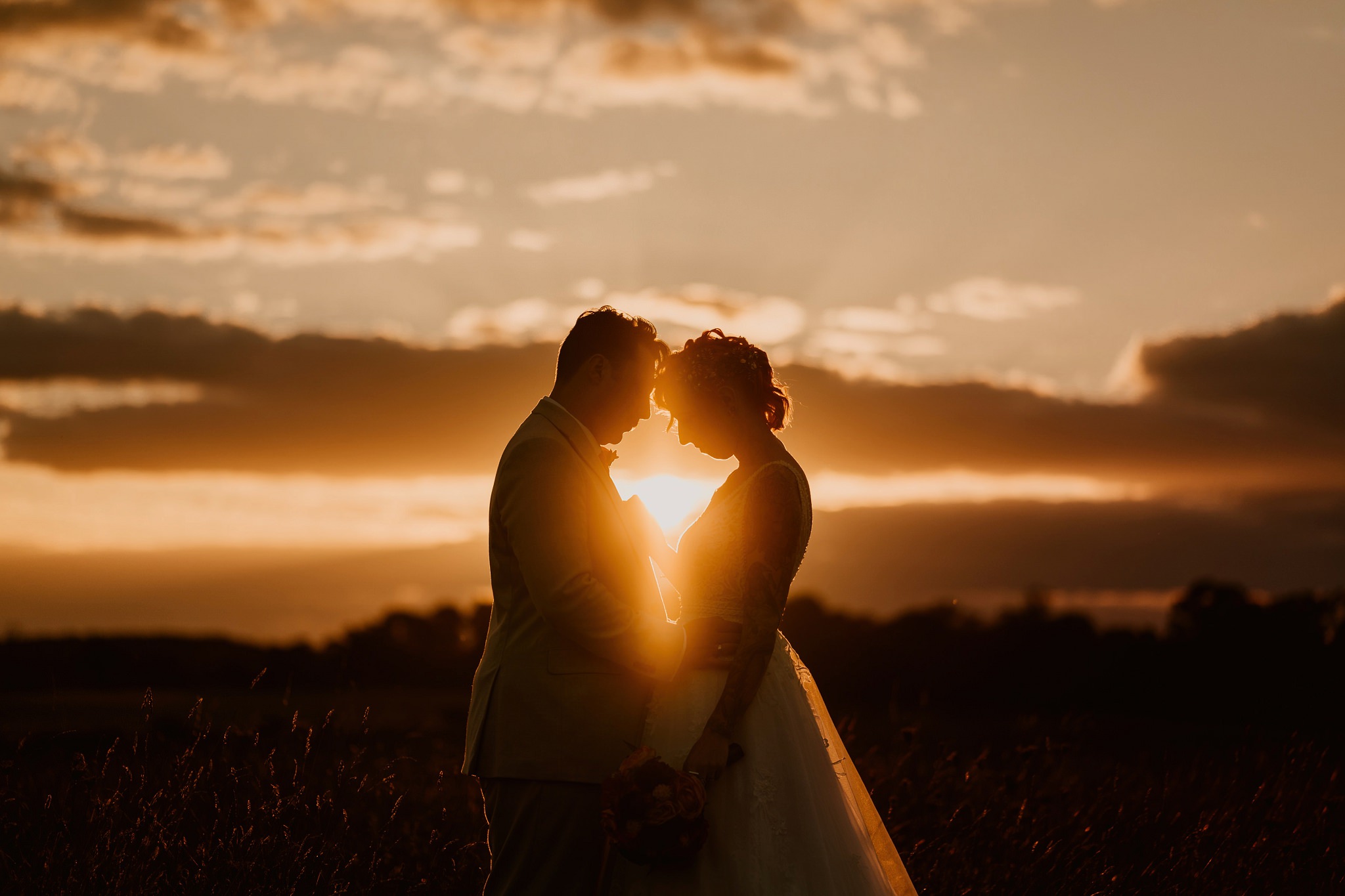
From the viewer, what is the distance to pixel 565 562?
15.2 feet

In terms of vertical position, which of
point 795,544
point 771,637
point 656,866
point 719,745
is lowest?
point 656,866

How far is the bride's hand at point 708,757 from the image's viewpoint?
4879 millimetres

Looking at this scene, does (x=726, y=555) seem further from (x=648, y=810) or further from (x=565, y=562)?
(x=648, y=810)

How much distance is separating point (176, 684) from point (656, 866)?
5438mm

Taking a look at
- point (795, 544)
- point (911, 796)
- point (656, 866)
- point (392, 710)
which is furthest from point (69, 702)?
point (911, 796)

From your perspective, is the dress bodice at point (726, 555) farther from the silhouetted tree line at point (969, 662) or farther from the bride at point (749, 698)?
the silhouetted tree line at point (969, 662)

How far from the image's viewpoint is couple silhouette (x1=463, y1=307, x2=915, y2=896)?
4.68 meters

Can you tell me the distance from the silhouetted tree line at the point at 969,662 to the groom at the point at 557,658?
94.7 inches

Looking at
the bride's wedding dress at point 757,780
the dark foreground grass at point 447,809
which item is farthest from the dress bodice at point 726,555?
the dark foreground grass at point 447,809

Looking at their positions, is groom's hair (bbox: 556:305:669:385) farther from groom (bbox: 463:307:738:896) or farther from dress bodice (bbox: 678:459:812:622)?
dress bodice (bbox: 678:459:812:622)

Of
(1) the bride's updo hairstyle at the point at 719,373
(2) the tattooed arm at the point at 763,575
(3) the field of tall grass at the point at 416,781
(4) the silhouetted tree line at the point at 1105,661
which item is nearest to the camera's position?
(2) the tattooed arm at the point at 763,575

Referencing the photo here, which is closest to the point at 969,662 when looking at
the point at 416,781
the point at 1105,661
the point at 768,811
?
the point at 1105,661

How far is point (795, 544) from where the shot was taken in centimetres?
516

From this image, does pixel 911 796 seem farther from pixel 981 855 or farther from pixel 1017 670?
pixel 1017 670
